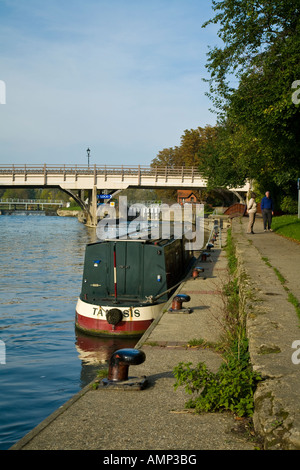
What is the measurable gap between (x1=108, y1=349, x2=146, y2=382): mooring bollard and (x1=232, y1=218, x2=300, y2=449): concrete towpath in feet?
4.66

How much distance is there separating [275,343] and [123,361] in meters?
1.96

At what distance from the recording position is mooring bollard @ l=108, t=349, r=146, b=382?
6.95 m

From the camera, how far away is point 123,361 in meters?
7.02

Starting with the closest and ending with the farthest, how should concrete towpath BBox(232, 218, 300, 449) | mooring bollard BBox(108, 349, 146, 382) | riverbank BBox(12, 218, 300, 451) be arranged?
concrete towpath BBox(232, 218, 300, 449) < riverbank BBox(12, 218, 300, 451) < mooring bollard BBox(108, 349, 146, 382)

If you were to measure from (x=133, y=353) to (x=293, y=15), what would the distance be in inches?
664

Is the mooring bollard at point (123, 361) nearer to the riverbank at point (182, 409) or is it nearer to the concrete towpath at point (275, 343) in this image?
the riverbank at point (182, 409)

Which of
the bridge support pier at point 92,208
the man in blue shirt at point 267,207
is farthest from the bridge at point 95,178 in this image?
the man in blue shirt at point 267,207

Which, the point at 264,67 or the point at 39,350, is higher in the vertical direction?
the point at 264,67

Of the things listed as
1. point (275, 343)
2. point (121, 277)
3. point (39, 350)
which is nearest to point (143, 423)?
point (275, 343)

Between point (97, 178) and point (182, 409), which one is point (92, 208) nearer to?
point (97, 178)

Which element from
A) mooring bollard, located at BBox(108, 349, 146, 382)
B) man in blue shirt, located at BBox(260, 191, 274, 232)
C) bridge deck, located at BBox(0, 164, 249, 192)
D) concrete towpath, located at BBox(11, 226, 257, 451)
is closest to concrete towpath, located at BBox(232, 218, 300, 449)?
concrete towpath, located at BBox(11, 226, 257, 451)

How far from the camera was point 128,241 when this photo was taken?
1552cm

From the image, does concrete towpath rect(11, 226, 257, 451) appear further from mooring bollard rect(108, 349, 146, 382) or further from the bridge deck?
the bridge deck
